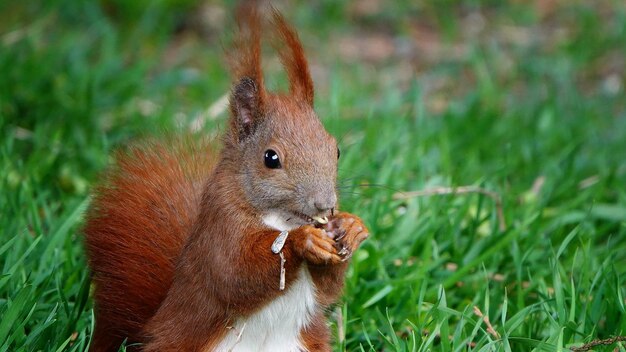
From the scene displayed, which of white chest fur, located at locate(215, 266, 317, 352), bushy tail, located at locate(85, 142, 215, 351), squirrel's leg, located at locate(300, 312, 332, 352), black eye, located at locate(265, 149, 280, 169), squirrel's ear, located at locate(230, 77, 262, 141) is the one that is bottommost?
squirrel's leg, located at locate(300, 312, 332, 352)

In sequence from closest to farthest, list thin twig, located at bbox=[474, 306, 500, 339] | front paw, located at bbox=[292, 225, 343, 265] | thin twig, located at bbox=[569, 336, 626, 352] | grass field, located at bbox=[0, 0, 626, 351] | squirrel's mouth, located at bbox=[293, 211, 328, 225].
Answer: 1. front paw, located at bbox=[292, 225, 343, 265]
2. squirrel's mouth, located at bbox=[293, 211, 328, 225]
3. thin twig, located at bbox=[569, 336, 626, 352]
4. thin twig, located at bbox=[474, 306, 500, 339]
5. grass field, located at bbox=[0, 0, 626, 351]

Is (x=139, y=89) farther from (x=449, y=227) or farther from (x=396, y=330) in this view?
(x=396, y=330)

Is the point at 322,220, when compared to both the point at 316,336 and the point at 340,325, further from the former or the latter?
the point at 340,325

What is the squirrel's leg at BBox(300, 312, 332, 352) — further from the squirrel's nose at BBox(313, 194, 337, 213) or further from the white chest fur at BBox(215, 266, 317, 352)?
the squirrel's nose at BBox(313, 194, 337, 213)

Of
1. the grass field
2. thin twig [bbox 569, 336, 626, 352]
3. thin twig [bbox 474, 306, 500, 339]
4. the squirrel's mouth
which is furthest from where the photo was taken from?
the grass field

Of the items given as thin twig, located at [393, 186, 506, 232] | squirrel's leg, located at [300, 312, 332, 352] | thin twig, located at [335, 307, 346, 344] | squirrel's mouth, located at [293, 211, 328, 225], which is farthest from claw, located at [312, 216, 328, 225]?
thin twig, located at [393, 186, 506, 232]

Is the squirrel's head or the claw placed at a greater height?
the squirrel's head
